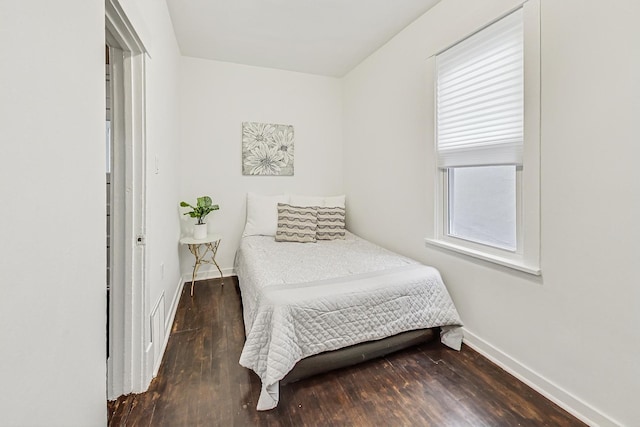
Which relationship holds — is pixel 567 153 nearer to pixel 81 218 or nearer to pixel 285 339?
pixel 285 339

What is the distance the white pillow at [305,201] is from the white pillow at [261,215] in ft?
0.39

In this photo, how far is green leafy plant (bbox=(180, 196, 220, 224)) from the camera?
10.4 feet

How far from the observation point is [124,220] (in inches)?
62.4

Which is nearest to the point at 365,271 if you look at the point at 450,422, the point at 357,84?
the point at 450,422

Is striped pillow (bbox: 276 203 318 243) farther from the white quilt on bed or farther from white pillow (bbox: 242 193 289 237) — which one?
the white quilt on bed

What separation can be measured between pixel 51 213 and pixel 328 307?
138cm

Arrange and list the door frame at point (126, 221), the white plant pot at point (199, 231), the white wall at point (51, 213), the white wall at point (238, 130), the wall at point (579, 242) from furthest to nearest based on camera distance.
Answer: the white wall at point (238, 130)
the white plant pot at point (199, 231)
the door frame at point (126, 221)
the wall at point (579, 242)
the white wall at point (51, 213)

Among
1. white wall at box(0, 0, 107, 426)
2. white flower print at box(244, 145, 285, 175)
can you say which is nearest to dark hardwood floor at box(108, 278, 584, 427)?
white wall at box(0, 0, 107, 426)

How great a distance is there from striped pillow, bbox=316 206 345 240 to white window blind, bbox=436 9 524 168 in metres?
1.40

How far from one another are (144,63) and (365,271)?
75.5 inches

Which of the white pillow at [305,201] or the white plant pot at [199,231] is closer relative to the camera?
the white plant pot at [199,231]

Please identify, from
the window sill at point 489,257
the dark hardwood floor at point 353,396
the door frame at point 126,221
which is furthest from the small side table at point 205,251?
the window sill at point 489,257

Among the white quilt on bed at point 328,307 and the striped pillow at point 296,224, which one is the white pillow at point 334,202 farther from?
the white quilt on bed at point 328,307

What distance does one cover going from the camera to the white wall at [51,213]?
61 centimetres
